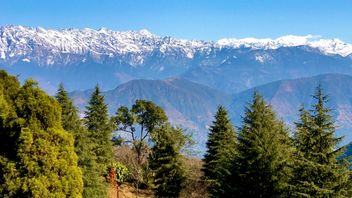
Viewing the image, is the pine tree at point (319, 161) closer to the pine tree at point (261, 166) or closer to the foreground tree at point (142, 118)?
the pine tree at point (261, 166)

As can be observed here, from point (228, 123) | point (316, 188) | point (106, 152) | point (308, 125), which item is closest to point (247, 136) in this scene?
point (308, 125)

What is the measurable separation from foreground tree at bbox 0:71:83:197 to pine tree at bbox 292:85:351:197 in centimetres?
1074

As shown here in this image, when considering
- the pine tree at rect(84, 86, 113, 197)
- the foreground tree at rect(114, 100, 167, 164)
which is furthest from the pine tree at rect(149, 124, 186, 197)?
the foreground tree at rect(114, 100, 167, 164)

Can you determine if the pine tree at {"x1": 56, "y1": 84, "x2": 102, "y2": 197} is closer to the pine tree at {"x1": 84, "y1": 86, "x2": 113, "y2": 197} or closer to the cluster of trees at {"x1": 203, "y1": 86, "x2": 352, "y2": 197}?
the cluster of trees at {"x1": 203, "y1": 86, "x2": 352, "y2": 197}

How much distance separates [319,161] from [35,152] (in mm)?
13422

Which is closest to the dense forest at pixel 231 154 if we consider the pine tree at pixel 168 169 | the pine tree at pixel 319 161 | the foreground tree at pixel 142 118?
the pine tree at pixel 319 161

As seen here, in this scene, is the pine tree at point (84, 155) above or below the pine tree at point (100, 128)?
below

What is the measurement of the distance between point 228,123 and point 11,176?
30.2 meters

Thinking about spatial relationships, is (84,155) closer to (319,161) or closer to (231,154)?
(231,154)

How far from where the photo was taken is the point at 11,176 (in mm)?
22812

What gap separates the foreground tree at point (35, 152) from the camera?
22469 millimetres

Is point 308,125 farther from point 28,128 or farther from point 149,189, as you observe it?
point 149,189

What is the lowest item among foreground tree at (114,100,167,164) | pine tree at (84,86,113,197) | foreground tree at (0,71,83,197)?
foreground tree at (0,71,83,197)

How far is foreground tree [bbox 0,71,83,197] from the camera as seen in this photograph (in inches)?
885
